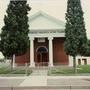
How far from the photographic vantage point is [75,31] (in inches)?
1348

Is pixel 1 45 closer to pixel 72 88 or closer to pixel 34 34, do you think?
pixel 34 34

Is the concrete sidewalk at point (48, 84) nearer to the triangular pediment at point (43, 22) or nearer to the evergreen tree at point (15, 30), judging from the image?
the evergreen tree at point (15, 30)

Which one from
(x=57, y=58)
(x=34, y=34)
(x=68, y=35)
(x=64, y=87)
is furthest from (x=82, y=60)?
(x=64, y=87)

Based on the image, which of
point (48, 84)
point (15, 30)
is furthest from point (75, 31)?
point (48, 84)

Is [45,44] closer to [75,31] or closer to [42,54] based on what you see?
[42,54]

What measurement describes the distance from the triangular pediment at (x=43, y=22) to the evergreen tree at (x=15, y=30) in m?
13.3

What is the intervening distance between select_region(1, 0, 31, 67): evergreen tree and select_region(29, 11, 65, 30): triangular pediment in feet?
43.8

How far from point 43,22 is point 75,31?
16.1m

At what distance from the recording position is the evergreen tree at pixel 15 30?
3412 centimetres

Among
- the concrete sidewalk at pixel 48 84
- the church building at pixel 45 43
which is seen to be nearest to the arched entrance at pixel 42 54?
the church building at pixel 45 43

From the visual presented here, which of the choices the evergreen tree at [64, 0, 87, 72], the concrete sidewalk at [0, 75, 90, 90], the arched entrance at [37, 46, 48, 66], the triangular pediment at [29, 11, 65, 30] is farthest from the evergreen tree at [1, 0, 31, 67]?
the arched entrance at [37, 46, 48, 66]

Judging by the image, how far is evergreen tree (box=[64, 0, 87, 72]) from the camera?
3388cm

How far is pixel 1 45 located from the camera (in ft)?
113

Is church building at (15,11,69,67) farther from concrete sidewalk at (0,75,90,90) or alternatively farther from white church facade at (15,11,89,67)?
concrete sidewalk at (0,75,90,90)
